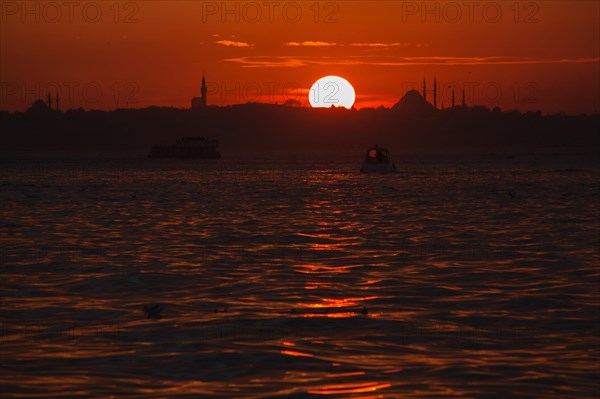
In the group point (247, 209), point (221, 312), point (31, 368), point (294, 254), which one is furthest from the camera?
point (247, 209)

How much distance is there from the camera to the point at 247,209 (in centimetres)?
5066

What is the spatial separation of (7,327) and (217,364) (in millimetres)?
4324

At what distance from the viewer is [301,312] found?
55.8ft

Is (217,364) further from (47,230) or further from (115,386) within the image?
(47,230)

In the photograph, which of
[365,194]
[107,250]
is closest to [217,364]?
[107,250]

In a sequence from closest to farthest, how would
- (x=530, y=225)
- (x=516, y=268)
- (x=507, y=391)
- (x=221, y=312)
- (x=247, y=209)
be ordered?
1. (x=507, y=391)
2. (x=221, y=312)
3. (x=516, y=268)
4. (x=530, y=225)
5. (x=247, y=209)

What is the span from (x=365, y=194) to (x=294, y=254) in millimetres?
43483

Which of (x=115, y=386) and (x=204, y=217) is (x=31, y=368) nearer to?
(x=115, y=386)

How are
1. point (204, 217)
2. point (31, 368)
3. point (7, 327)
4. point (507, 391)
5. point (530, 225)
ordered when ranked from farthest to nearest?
point (204, 217), point (530, 225), point (7, 327), point (31, 368), point (507, 391)

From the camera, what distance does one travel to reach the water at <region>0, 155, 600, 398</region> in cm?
1199

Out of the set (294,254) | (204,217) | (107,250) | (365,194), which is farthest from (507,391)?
(365,194)

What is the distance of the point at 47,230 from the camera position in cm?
3597

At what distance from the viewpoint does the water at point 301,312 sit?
11992 mm

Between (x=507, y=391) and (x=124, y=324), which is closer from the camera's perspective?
(x=507, y=391)
